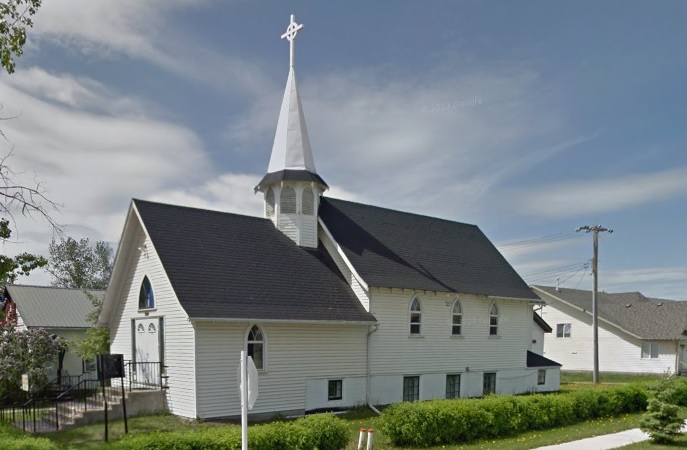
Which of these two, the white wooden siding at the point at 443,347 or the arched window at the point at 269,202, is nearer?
the white wooden siding at the point at 443,347

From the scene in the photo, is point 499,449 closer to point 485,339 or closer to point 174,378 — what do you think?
point 174,378

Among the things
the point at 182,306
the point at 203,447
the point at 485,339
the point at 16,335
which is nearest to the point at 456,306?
the point at 485,339

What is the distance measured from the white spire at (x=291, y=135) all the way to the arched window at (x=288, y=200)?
1023mm

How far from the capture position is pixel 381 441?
14.9m

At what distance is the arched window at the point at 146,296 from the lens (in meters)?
20.3

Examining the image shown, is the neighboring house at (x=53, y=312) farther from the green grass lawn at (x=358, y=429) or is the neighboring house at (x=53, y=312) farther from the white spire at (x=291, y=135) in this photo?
the white spire at (x=291, y=135)

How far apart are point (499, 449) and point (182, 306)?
965 cm

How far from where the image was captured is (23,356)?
24.2 meters

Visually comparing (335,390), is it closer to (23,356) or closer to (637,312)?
(23,356)

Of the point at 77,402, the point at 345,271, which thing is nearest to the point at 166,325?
the point at 77,402

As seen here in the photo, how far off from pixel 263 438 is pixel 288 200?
13685 millimetres

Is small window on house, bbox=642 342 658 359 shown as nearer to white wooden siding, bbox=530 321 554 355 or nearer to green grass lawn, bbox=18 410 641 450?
white wooden siding, bbox=530 321 554 355

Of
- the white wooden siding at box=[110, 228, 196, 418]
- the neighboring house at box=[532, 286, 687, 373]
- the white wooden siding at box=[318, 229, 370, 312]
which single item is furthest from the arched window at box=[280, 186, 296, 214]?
the neighboring house at box=[532, 286, 687, 373]

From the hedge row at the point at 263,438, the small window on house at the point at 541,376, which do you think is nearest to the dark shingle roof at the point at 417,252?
the small window on house at the point at 541,376
